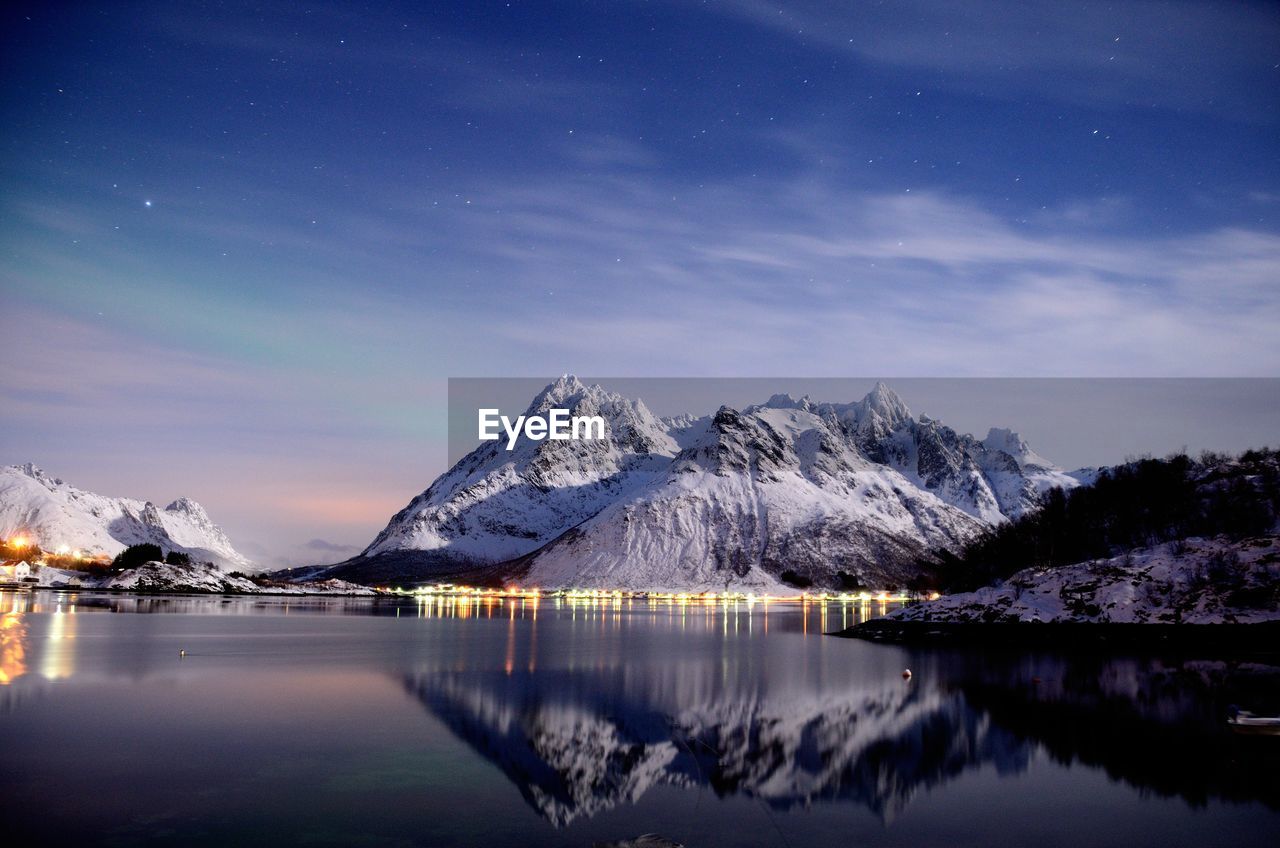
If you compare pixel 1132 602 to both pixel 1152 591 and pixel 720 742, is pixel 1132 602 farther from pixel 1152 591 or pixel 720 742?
pixel 720 742

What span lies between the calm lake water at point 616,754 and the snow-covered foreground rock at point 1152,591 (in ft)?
81.9

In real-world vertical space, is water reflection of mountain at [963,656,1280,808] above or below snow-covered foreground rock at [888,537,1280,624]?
below

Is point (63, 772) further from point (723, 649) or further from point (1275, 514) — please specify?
point (1275, 514)

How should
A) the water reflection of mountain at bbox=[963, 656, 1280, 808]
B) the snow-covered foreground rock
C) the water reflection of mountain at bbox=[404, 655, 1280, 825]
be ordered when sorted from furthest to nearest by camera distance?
the snow-covered foreground rock, the water reflection of mountain at bbox=[963, 656, 1280, 808], the water reflection of mountain at bbox=[404, 655, 1280, 825]

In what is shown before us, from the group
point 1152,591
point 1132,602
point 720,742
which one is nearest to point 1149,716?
point 720,742

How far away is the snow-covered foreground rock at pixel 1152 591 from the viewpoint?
283 feet

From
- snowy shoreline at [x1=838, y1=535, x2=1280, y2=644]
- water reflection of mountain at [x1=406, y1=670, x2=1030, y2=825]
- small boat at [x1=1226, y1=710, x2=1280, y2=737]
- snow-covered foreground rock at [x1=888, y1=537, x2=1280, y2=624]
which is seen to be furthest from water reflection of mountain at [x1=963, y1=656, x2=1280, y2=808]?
snow-covered foreground rock at [x1=888, y1=537, x2=1280, y2=624]

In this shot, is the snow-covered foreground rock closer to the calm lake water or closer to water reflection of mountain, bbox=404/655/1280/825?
the calm lake water

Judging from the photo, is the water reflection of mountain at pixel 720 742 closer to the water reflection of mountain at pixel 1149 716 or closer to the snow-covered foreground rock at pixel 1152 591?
the water reflection of mountain at pixel 1149 716

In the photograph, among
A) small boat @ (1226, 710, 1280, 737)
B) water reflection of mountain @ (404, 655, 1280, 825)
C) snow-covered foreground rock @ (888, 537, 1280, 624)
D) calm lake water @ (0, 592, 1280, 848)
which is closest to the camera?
calm lake water @ (0, 592, 1280, 848)

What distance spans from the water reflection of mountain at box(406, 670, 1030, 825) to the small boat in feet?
31.3

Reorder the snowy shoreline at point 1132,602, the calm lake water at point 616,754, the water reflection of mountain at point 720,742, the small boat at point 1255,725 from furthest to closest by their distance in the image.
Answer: the snowy shoreline at point 1132,602 → the small boat at point 1255,725 → the water reflection of mountain at point 720,742 → the calm lake water at point 616,754

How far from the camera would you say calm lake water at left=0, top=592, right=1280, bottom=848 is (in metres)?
24.3

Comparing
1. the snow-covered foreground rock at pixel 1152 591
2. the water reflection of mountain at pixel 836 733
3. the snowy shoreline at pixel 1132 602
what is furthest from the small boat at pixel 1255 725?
the snow-covered foreground rock at pixel 1152 591
